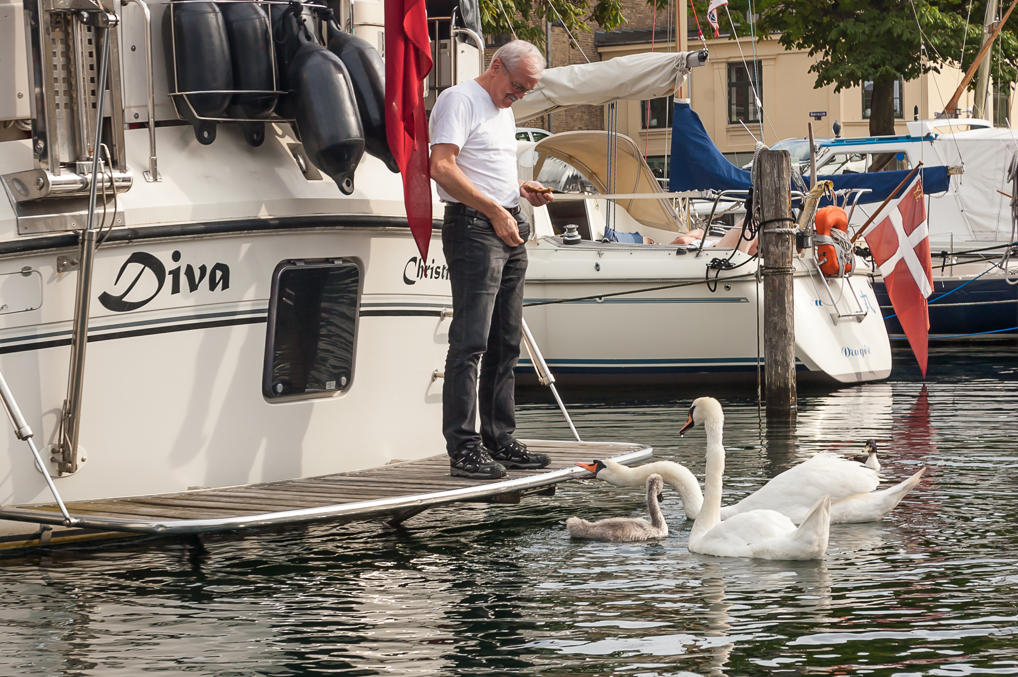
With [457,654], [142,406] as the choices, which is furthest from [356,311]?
[457,654]

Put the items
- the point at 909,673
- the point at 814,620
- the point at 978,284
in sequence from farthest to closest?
the point at 978,284
the point at 814,620
the point at 909,673

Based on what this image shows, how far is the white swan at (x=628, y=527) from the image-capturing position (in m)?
8.26

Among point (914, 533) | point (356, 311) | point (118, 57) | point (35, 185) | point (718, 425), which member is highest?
point (118, 57)

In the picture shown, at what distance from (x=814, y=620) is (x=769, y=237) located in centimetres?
815

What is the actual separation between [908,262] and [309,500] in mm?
11538

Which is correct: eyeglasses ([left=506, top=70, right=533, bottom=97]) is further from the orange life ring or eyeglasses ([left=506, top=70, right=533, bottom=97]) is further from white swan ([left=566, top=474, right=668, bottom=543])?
the orange life ring

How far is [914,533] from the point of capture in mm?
8422

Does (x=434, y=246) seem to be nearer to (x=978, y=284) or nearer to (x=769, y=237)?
(x=769, y=237)

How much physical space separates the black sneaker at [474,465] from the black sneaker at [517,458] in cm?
29

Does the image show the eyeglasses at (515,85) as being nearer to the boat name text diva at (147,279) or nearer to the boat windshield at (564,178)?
the boat name text diva at (147,279)

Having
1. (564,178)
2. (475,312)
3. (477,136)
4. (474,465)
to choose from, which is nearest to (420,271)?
(475,312)

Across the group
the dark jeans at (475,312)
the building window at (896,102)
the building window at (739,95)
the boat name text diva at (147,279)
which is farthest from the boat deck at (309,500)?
the building window at (739,95)

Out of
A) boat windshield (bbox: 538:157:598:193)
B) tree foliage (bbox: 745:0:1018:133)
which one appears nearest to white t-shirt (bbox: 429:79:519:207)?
boat windshield (bbox: 538:157:598:193)

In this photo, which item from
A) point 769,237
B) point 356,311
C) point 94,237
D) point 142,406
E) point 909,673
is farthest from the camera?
point 769,237
